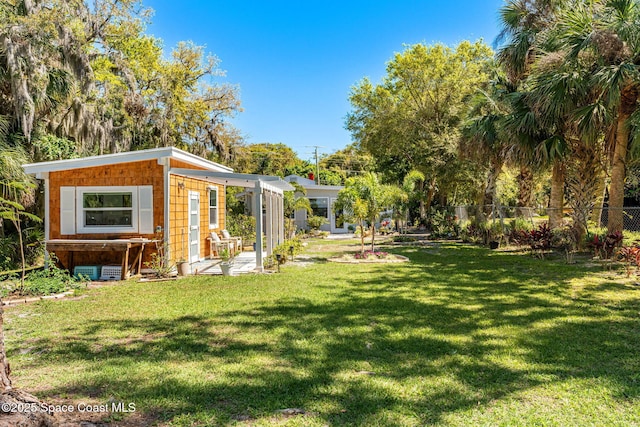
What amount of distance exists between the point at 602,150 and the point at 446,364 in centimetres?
1133

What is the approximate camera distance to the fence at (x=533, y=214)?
12.6 metres

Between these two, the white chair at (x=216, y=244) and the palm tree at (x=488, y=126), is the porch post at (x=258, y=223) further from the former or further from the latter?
the palm tree at (x=488, y=126)

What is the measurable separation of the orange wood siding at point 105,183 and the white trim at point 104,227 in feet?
0.28

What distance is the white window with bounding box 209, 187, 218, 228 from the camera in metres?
13.5

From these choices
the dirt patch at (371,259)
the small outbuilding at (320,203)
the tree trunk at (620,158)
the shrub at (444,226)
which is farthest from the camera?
the small outbuilding at (320,203)

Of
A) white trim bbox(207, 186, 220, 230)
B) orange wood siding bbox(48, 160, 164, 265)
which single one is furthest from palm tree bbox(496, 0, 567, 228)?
orange wood siding bbox(48, 160, 164, 265)

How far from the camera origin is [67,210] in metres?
9.58

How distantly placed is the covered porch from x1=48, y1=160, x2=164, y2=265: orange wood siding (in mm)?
557

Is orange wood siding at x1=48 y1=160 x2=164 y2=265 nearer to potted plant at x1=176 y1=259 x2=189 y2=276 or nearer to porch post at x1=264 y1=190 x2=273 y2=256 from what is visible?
potted plant at x1=176 y1=259 x2=189 y2=276

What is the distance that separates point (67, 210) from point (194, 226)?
325cm

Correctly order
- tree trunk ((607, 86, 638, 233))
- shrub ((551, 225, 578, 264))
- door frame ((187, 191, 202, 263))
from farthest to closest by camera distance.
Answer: shrub ((551, 225, 578, 264))
door frame ((187, 191, 202, 263))
tree trunk ((607, 86, 638, 233))

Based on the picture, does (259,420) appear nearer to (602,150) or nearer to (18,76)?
(18,76)

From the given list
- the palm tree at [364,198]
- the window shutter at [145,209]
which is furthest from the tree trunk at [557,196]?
the window shutter at [145,209]

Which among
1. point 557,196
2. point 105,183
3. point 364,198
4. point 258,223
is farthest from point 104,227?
point 557,196
